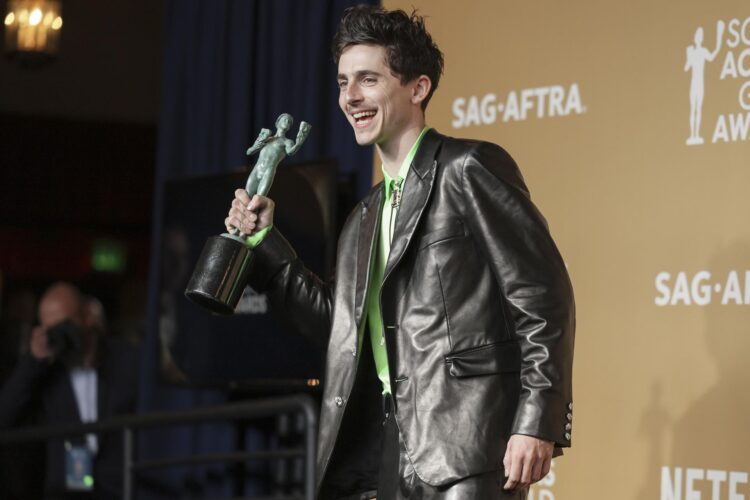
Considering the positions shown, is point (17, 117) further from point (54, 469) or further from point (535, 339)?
point (535, 339)

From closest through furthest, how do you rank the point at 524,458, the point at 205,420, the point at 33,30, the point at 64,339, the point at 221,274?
the point at 524,458 → the point at 221,274 → the point at 205,420 → the point at 64,339 → the point at 33,30

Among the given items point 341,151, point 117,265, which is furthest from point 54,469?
point 117,265

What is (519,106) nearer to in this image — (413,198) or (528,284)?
(413,198)

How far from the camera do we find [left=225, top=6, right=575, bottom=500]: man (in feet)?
7.23

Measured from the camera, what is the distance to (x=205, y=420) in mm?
3584

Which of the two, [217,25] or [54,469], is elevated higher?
[217,25]

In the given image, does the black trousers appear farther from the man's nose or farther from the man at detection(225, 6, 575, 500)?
the man's nose

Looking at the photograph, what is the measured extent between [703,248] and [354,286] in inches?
49.2

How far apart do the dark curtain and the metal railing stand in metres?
0.79

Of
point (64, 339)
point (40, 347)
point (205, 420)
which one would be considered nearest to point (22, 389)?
point (40, 347)

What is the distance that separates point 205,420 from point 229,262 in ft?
4.25

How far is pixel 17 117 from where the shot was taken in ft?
33.2

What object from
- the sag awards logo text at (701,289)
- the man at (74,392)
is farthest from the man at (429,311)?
the man at (74,392)

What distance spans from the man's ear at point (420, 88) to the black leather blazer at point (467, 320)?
3.5 inches
